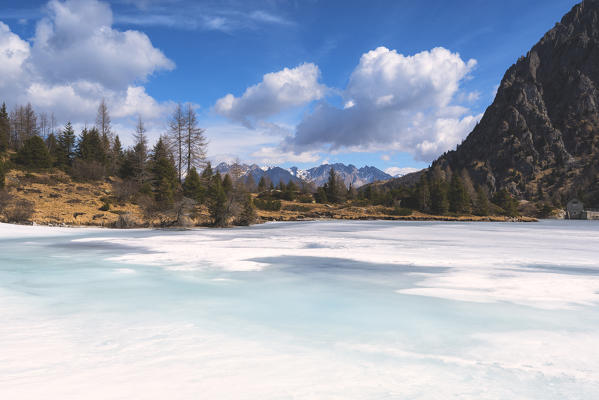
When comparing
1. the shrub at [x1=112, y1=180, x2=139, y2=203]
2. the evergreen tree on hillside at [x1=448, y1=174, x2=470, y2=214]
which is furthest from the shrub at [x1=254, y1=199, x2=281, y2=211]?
the evergreen tree on hillside at [x1=448, y1=174, x2=470, y2=214]

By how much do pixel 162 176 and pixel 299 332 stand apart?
148 ft

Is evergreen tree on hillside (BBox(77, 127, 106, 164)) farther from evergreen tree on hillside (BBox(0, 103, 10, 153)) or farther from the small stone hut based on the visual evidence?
the small stone hut

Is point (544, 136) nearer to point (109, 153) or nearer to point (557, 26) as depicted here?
point (557, 26)

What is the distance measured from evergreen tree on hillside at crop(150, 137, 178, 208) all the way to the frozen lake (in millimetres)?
32514

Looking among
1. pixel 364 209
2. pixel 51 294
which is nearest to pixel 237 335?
pixel 51 294

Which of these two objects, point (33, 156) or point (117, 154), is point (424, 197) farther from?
point (33, 156)

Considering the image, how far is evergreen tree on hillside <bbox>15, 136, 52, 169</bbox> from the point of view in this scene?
4922 centimetres

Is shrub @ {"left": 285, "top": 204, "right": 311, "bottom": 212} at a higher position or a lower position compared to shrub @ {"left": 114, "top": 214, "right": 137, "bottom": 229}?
higher

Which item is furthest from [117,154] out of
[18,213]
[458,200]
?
[458,200]

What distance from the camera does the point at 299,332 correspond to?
550 cm

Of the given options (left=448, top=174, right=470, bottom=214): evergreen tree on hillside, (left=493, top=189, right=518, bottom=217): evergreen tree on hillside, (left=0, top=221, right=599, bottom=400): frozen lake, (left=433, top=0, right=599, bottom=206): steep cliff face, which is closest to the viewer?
(left=0, top=221, right=599, bottom=400): frozen lake

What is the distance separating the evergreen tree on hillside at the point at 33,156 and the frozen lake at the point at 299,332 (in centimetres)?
4927

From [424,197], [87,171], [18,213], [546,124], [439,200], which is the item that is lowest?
[18,213]

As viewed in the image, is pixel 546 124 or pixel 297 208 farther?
pixel 546 124
